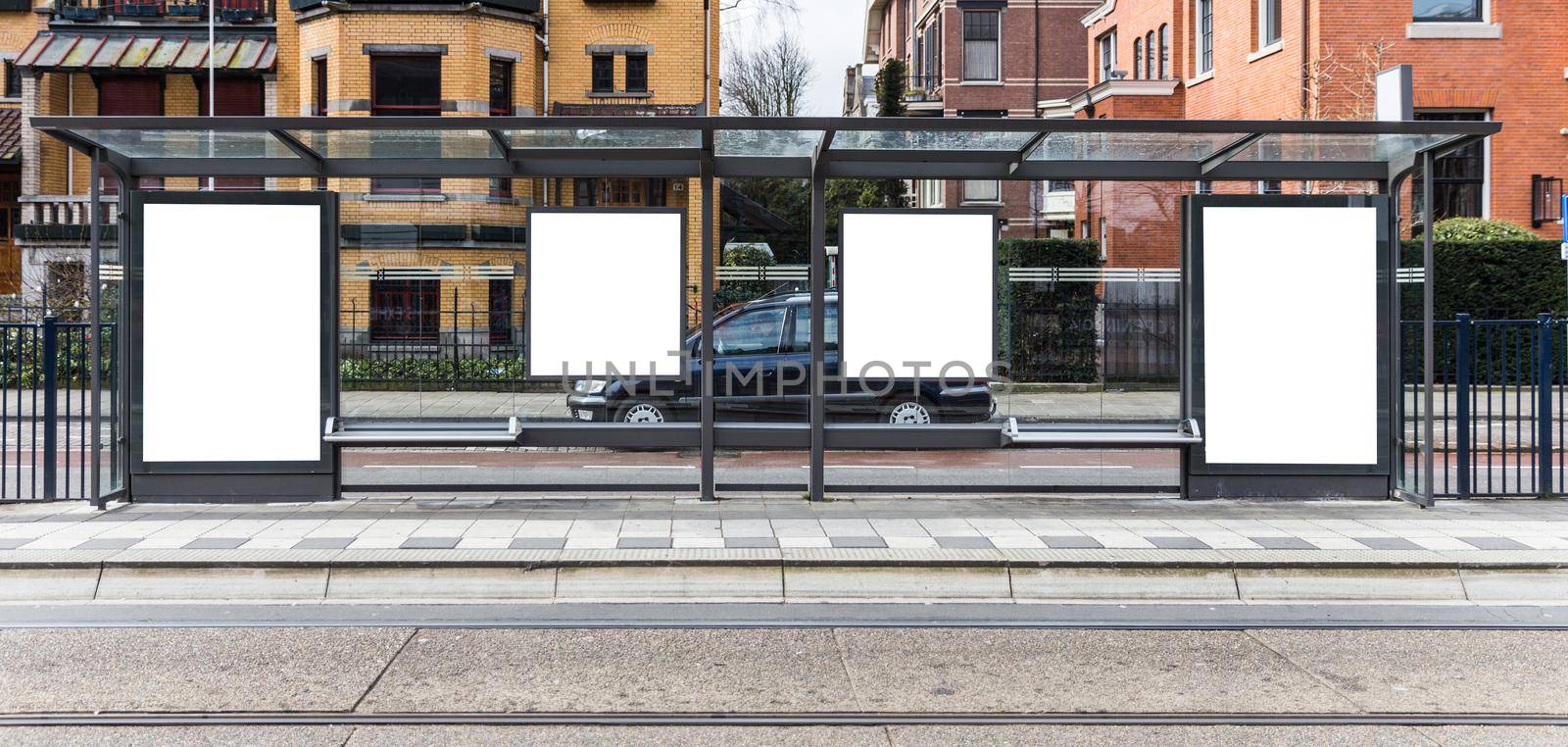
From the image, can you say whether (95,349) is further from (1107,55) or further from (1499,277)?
(1107,55)

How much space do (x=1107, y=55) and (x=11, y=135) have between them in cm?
2964

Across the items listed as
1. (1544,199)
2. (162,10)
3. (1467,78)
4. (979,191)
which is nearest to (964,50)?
(979,191)

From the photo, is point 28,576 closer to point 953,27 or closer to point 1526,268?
point 1526,268

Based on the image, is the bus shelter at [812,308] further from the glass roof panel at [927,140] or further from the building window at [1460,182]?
the building window at [1460,182]

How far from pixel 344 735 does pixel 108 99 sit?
2743 centimetres

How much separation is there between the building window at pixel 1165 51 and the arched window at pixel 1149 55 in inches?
19.7

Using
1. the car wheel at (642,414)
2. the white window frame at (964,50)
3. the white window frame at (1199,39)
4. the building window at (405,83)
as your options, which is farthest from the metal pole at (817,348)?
the white window frame at (964,50)

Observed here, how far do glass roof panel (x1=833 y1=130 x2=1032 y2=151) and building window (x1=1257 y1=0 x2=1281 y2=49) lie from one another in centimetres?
1936

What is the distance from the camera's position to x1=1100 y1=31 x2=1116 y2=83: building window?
122 feet

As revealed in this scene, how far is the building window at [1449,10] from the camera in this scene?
2362 centimetres

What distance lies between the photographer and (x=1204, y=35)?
2992 centimetres

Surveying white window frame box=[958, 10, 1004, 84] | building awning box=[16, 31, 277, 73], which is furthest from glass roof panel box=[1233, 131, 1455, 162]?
white window frame box=[958, 10, 1004, 84]

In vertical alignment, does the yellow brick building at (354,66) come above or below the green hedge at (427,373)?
above

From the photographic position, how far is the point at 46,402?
9.30 meters
